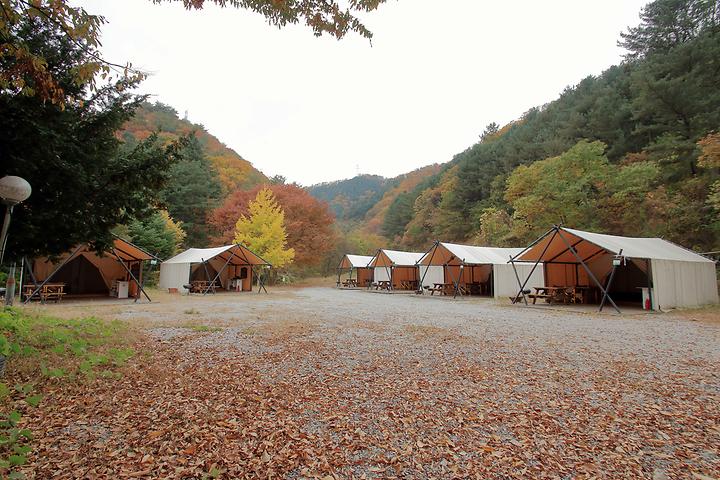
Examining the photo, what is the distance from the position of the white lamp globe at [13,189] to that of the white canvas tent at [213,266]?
543 inches

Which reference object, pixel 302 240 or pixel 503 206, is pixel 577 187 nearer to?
pixel 503 206

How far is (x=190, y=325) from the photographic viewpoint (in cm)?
726

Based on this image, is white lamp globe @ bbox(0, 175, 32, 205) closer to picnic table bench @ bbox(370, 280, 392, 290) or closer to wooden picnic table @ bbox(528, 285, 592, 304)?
wooden picnic table @ bbox(528, 285, 592, 304)

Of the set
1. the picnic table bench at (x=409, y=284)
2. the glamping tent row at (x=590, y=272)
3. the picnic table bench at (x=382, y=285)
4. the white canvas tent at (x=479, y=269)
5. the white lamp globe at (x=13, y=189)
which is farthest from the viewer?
the picnic table bench at (x=409, y=284)

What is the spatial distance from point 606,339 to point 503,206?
23.8 meters

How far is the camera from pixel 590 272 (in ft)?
37.6

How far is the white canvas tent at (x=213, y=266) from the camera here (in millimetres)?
18984

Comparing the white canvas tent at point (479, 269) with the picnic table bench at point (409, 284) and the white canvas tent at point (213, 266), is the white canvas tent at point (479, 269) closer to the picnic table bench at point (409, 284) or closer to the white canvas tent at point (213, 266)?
the picnic table bench at point (409, 284)

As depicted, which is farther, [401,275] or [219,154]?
[219,154]

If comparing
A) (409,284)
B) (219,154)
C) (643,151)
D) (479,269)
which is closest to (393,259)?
(409,284)

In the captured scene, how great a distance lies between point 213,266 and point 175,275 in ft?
8.61

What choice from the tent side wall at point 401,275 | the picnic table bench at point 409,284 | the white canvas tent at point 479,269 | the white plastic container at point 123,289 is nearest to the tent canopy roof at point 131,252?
the white plastic container at point 123,289

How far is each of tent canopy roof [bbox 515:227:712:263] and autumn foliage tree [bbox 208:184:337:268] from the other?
18522 millimetres

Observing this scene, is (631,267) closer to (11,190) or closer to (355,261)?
(355,261)
